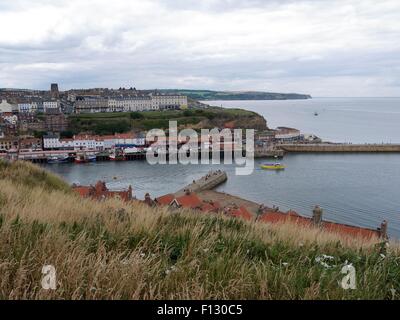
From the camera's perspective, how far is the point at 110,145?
179 feet

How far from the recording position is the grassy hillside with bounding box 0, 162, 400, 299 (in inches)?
77.2

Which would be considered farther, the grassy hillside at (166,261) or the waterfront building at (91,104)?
the waterfront building at (91,104)

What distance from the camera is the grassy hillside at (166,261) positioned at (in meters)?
1.96

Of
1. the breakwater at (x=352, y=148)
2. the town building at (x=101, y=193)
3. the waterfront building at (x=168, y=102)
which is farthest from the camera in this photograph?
the waterfront building at (x=168, y=102)

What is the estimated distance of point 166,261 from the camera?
2.43 meters

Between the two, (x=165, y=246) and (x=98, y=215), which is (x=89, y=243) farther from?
(x=98, y=215)

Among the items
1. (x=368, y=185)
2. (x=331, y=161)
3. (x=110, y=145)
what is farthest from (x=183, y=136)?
(x=368, y=185)

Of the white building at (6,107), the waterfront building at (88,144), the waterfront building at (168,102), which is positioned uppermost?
Answer: the waterfront building at (168,102)

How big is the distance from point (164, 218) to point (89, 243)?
1296mm

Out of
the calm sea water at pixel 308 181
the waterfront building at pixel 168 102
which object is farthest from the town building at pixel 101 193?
the waterfront building at pixel 168 102

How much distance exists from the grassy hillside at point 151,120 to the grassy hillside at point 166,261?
2469 inches

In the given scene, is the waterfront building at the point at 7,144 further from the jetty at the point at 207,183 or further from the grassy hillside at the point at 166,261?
the grassy hillside at the point at 166,261

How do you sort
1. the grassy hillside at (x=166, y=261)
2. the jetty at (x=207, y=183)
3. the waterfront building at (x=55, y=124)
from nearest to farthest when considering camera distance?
the grassy hillside at (x=166, y=261)
the jetty at (x=207, y=183)
the waterfront building at (x=55, y=124)

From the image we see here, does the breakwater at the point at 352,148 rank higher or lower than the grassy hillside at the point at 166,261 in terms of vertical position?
lower
